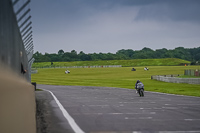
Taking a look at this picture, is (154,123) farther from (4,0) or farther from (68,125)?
(4,0)

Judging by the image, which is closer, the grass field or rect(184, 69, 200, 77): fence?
the grass field

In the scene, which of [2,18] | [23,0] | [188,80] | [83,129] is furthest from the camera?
[188,80]

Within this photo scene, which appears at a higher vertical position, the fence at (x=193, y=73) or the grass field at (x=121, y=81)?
the fence at (x=193, y=73)

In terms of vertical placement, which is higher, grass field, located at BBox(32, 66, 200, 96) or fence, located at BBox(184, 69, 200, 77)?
fence, located at BBox(184, 69, 200, 77)

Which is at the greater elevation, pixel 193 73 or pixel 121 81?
pixel 193 73

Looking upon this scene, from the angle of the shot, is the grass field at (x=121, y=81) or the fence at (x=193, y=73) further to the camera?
the fence at (x=193, y=73)

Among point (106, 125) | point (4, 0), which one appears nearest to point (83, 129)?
point (106, 125)

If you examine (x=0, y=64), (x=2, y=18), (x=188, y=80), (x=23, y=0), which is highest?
(x=23, y=0)

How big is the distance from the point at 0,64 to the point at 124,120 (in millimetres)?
9885

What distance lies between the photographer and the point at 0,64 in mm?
3588

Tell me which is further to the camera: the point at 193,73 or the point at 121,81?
the point at 193,73

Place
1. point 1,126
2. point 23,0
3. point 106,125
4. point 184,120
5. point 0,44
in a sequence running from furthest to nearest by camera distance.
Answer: point 184,120, point 106,125, point 23,0, point 0,44, point 1,126

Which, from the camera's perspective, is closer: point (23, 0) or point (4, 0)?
point (4, 0)

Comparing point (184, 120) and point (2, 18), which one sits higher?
point (2, 18)
